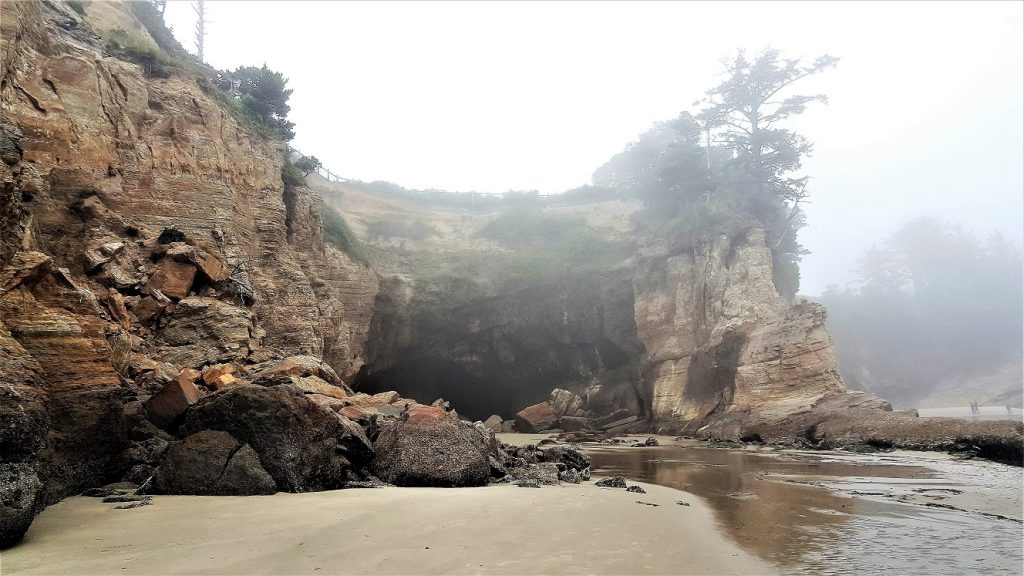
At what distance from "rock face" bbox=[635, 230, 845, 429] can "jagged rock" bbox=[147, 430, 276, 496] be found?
62.9 ft

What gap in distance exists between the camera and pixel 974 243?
68062 mm

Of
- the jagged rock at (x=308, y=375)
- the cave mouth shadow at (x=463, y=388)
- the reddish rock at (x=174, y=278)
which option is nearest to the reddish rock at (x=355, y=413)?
the jagged rock at (x=308, y=375)

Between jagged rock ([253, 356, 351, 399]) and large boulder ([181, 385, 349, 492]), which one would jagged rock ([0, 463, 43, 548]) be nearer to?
large boulder ([181, 385, 349, 492])

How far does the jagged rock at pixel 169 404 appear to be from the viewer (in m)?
7.85

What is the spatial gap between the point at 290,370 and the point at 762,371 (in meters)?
18.6

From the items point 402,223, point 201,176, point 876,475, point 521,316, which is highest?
point 402,223

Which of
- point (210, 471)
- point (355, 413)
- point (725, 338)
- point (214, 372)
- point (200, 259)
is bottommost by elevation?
point (210, 471)

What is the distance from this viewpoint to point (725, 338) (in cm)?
2516

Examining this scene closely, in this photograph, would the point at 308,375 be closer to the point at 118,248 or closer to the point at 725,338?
the point at 118,248

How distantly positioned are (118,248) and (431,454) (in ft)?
34.0

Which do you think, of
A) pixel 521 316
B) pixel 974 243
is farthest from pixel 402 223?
pixel 974 243

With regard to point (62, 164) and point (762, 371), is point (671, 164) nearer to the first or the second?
point (762, 371)

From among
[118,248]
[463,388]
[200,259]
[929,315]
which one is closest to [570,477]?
[200,259]

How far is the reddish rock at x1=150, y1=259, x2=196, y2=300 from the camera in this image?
13375 millimetres
